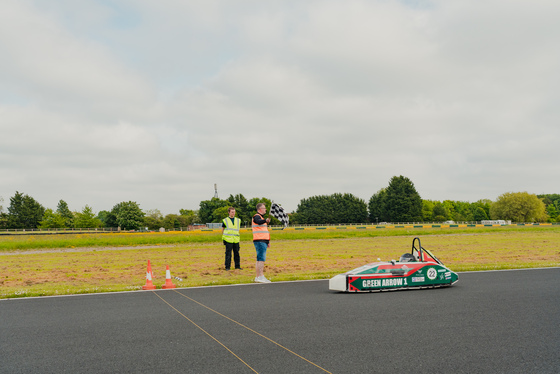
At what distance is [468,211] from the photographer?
16375cm

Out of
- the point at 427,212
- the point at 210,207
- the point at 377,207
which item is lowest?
the point at 427,212

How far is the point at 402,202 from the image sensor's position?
109312 mm

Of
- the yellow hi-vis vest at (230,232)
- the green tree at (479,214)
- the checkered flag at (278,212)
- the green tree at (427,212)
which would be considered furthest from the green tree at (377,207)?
the yellow hi-vis vest at (230,232)

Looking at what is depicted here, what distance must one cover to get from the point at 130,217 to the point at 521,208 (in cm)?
10874

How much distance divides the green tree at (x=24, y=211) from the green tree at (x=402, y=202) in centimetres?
9277

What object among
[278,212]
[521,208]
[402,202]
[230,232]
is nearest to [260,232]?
[278,212]

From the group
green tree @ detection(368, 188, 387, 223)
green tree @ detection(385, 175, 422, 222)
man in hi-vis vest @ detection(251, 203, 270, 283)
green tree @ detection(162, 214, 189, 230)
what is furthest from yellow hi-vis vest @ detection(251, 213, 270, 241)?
green tree @ detection(162, 214, 189, 230)

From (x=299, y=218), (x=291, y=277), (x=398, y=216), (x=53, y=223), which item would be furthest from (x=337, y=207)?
(x=291, y=277)

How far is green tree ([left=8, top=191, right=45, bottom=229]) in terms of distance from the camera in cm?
10206

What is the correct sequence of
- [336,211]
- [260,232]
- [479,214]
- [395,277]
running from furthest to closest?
[479,214]
[336,211]
[260,232]
[395,277]

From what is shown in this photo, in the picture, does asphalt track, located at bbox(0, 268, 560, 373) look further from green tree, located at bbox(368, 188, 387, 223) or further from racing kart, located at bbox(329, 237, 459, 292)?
green tree, located at bbox(368, 188, 387, 223)

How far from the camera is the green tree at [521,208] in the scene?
11650 cm

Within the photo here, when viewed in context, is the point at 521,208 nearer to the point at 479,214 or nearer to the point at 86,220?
the point at 479,214

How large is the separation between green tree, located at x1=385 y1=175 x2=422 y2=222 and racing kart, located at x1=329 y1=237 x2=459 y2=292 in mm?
103679
